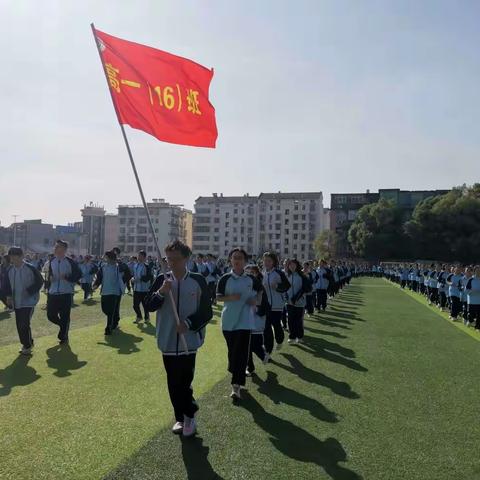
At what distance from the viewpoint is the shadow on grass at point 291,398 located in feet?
21.3

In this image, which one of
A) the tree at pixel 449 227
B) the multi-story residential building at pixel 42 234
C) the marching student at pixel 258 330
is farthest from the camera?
the multi-story residential building at pixel 42 234

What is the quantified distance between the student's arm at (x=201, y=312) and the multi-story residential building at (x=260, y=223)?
374 feet

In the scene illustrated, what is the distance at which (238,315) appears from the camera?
24.0ft

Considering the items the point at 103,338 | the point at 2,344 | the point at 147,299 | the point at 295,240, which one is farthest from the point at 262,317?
the point at 295,240

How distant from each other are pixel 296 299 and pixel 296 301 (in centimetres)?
14

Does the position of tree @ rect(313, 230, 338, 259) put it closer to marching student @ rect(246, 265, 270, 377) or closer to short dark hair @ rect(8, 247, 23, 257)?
short dark hair @ rect(8, 247, 23, 257)

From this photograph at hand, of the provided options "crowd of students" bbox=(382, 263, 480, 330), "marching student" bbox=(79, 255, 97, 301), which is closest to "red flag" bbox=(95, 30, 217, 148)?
"crowd of students" bbox=(382, 263, 480, 330)

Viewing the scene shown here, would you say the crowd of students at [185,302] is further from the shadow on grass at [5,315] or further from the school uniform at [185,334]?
the shadow on grass at [5,315]

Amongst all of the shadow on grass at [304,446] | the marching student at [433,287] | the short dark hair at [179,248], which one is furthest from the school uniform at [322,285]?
the short dark hair at [179,248]

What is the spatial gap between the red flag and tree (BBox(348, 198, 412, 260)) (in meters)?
75.3

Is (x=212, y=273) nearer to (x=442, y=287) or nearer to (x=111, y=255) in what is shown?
(x=111, y=255)

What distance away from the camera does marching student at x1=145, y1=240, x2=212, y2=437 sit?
5.55m

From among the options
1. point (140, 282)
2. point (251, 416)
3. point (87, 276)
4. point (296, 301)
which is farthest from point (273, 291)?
point (87, 276)

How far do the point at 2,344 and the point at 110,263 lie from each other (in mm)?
3261
